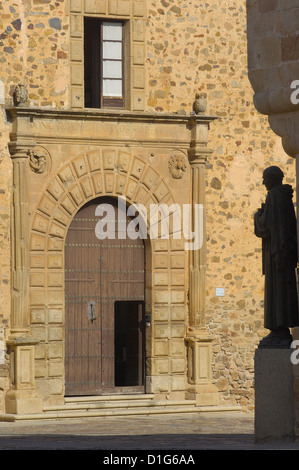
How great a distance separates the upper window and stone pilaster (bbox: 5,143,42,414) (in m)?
1.54

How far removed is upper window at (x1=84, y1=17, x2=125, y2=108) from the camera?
67.1 ft

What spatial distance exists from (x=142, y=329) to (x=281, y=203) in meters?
7.41

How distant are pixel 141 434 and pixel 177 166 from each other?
5.83 metres

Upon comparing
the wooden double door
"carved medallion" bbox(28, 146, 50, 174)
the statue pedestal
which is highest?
"carved medallion" bbox(28, 146, 50, 174)

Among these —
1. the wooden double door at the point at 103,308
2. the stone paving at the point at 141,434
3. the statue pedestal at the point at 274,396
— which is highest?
the wooden double door at the point at 103,308

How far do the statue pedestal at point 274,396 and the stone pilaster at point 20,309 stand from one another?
6644mm

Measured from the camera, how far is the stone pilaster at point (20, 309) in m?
19.4

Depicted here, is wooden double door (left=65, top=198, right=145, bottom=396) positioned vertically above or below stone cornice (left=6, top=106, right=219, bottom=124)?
below

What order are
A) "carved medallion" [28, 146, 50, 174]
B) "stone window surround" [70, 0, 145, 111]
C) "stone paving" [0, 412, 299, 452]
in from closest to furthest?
"stone paving" [0, 412, 299, 452]
"carved medallion" [28, 146, 50, 174]
"stone window surround" [70, 0, 145, 111]

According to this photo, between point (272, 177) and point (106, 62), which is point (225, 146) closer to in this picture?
point (106, 62)

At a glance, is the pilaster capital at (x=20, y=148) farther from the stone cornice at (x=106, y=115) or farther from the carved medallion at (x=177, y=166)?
the carved medallion at (x=177, y=166)

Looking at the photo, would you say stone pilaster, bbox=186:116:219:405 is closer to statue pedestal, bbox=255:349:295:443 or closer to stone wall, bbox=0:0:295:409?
stone wall, bbox=0:0:295:409

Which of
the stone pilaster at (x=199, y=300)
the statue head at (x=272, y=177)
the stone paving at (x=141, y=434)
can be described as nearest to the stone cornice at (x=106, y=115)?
the stone pilaster at (x=199, y=300)

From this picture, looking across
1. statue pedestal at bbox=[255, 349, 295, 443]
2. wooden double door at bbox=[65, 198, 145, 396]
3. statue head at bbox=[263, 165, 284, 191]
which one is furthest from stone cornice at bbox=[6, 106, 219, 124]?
statue pedestal at bbox=[255, 349, 295, 443]
